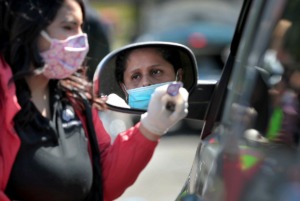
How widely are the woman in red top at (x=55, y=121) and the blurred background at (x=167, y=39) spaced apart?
43 centimetres

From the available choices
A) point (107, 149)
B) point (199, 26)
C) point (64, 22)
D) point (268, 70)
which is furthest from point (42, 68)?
point (199, 26)

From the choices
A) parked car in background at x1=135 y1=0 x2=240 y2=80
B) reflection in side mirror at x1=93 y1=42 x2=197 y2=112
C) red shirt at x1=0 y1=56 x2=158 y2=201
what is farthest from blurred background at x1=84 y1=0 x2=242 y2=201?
reflection in side mirror at x1=93 y1=42 x2=197 y2=112

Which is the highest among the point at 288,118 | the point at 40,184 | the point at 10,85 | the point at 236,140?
the point at 288,118

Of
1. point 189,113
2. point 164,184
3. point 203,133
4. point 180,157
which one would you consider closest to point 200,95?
point 189,113

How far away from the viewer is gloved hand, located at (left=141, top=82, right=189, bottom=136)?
2811mm

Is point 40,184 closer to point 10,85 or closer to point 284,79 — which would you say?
point 10,85

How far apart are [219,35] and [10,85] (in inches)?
472

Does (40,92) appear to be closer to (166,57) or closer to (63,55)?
(63,55)

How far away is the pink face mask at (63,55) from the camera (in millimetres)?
3188

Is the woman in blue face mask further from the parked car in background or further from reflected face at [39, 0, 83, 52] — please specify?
the parked car in background

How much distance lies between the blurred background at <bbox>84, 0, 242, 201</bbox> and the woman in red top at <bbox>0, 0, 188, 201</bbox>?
17.1 inches

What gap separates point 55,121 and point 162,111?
424 mm

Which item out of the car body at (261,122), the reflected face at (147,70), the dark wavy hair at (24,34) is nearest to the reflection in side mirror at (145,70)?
the reflected face at (147,70)

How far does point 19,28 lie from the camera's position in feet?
10.2
